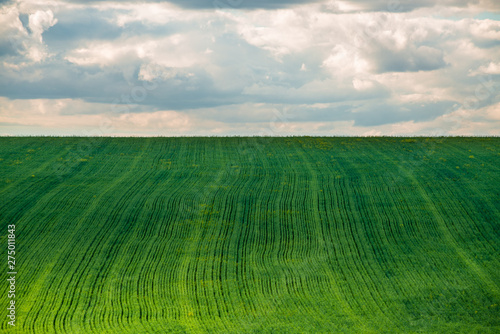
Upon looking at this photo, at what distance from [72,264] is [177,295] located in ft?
27.2

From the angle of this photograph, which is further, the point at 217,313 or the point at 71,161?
the point at 71,161

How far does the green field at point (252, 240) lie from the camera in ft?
97.7

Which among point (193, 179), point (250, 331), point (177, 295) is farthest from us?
point (193, 179)

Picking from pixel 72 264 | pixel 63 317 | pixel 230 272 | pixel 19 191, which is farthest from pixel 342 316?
pixel 19 191

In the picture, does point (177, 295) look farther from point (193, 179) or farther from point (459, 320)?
point (193, 179)

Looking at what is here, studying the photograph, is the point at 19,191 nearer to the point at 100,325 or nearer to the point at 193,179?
the point at 193,179

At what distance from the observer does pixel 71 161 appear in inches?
2216

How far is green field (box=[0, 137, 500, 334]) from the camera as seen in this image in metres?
29.8

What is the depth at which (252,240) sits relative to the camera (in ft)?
130

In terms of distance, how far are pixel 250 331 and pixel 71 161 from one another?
35359 mm

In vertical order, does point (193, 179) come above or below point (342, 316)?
above

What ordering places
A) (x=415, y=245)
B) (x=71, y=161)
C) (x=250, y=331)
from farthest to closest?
(x=71, y=161) < (x=415, y=245) < (x=250, y=331)

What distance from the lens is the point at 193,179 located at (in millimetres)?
51281

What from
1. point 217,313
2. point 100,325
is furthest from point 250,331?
point 100,325
